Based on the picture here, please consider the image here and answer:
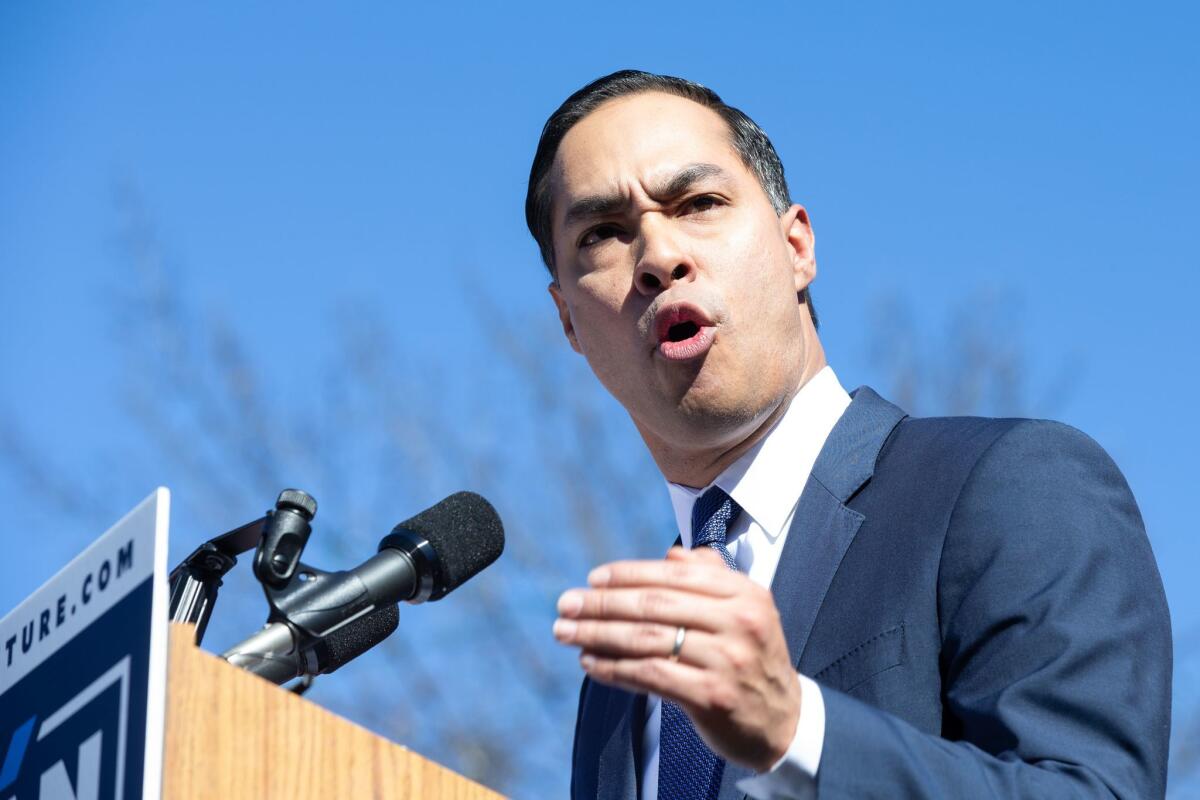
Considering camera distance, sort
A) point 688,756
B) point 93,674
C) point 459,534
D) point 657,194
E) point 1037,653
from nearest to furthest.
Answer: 1. point 93,674
2. point 1037,653
3. point 459,534
4. point 688,756
5. point 657,194

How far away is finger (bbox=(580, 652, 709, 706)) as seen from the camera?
1.41 meters

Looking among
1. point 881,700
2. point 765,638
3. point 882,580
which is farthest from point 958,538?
point 765,638

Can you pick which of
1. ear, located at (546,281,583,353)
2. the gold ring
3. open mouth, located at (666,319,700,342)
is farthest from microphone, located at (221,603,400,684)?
ear, located at (546,281,583,353)

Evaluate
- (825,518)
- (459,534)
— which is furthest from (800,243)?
(459,534)

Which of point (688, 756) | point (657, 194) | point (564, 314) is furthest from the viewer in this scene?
point (564, 314)

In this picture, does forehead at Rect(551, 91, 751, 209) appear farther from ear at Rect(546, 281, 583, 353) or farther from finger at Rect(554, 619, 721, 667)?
finger at Rect(554, 619, 721, 667)

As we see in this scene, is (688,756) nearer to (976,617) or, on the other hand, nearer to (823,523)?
(823,523)

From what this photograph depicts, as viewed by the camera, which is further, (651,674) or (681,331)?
(681,331)

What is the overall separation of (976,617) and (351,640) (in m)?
0.87

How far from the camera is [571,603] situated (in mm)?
1434

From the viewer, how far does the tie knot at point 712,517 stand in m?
2.65

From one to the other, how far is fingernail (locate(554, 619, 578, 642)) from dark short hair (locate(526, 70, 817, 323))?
1825mm

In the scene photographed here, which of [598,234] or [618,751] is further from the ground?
[598,234]

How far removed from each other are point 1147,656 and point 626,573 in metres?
0.88
